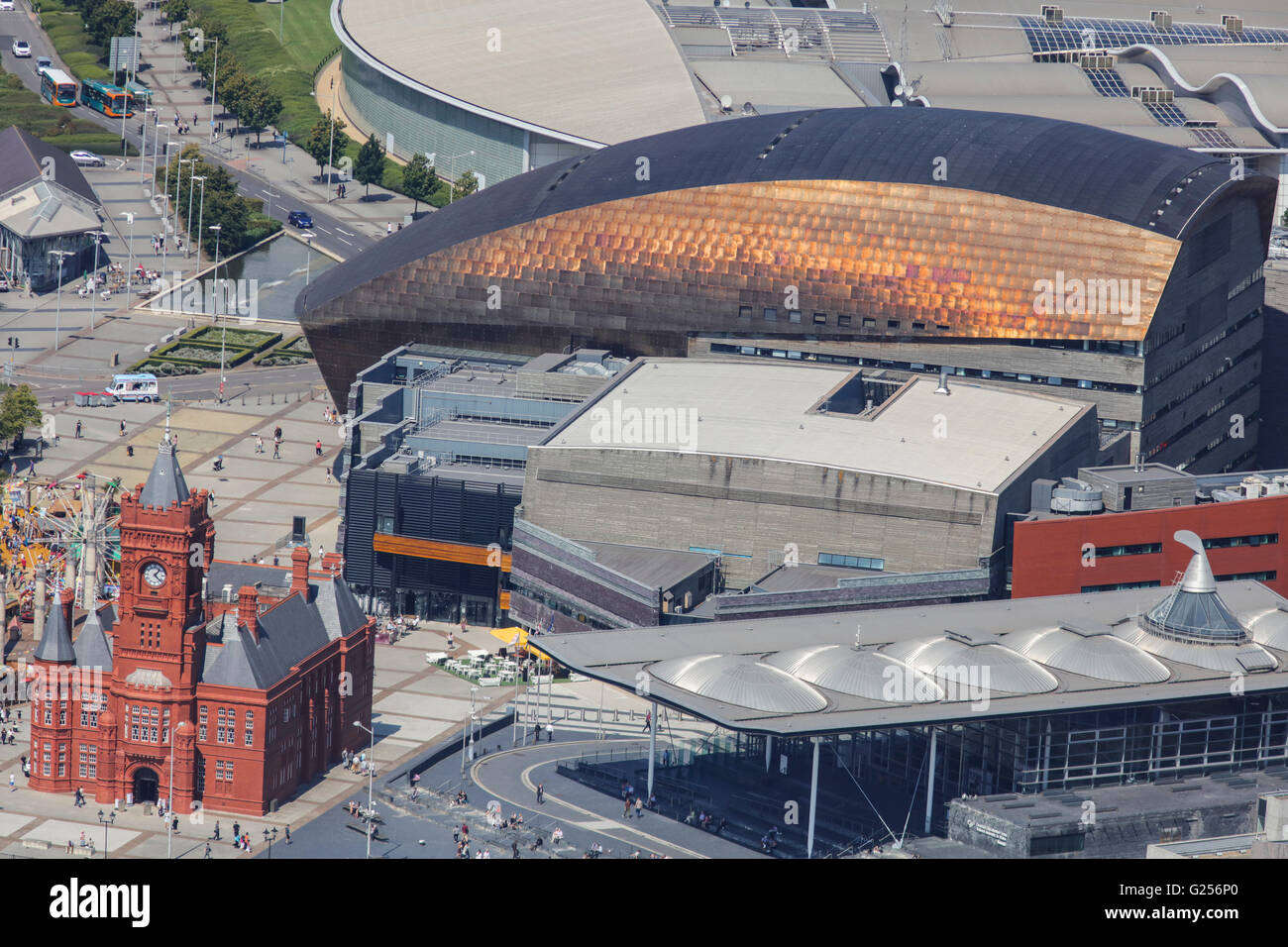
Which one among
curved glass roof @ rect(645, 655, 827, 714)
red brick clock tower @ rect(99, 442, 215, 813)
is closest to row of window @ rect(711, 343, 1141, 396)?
curved glass roof @ rect(645, 655, 827, 714)

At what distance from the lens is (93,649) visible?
135500mm

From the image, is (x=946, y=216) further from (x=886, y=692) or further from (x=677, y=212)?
(x=886, y=692)

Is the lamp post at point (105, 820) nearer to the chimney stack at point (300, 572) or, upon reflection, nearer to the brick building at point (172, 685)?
the brick building at point (172, 685)

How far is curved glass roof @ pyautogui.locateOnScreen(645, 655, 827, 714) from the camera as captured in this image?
127 metres

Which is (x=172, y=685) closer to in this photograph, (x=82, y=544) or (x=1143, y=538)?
(x=82, y=544)

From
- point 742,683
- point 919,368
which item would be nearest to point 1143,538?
point 919,368

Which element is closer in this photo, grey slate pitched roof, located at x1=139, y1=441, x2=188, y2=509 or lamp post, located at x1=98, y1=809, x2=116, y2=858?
grey slate pitched roof, located at x1=139, y1=441, x2=188, y2=509

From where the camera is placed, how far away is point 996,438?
160 meters

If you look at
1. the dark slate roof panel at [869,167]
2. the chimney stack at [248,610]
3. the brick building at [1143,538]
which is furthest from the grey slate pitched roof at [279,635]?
the dark slate roof panel at [869,167]

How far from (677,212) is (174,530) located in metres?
61.6

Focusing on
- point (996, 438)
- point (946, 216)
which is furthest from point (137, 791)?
point (946, 216)

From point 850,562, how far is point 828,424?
10775mm

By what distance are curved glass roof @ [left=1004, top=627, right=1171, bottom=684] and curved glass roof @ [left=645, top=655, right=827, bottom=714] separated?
1373 centimetres

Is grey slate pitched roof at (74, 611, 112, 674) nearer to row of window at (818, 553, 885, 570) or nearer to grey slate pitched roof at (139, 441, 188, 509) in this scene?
grey slate pitched roof at (139, 441, 188, 509)
